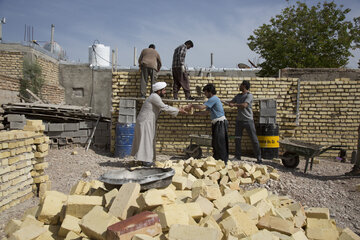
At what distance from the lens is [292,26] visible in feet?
47.9

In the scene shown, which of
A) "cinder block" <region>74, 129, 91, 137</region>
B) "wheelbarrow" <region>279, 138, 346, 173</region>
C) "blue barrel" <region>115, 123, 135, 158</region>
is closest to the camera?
"wheelbarrow" <region>279, 138, 346, 173</region>

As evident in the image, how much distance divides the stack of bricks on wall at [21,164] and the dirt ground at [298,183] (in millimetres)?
161

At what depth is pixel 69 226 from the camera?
2.17 m

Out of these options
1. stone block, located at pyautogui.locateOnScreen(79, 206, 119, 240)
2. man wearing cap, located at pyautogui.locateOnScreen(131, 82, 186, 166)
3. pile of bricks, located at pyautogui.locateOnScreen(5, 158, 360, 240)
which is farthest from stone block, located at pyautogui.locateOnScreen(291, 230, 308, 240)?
man wearing cap, located at pyautogui.locateOnScreen(131, 82, 186, 166)

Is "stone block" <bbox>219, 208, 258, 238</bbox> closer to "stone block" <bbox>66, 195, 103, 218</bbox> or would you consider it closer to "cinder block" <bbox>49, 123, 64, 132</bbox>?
"stone block" <bbox>66, 195, 103, 218</bbox>

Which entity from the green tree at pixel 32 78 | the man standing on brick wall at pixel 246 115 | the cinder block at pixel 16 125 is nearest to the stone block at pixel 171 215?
the man standing on brick wall at pixel 246 115

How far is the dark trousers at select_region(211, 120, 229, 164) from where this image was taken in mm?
4941

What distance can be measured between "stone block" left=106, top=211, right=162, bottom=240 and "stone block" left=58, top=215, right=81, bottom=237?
462 millimetres

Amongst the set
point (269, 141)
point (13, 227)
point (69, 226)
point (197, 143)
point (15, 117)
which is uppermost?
point (15, 117)

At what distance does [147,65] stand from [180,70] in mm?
897

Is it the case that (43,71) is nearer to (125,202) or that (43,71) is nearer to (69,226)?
(69,226)

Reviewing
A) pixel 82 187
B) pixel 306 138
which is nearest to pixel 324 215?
pixel 82 187

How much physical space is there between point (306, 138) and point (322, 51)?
905 centimetres

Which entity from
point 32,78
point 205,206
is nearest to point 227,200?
point 205,206
